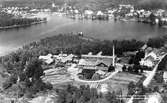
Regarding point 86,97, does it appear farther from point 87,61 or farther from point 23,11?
point 23,11

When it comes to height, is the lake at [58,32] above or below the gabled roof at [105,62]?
below

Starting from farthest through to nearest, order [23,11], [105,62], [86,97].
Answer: [23,11], [105,62], [86,97]

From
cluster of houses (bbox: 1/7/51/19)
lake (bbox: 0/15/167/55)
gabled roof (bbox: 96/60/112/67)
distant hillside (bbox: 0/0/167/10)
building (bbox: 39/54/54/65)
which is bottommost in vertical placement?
lake (bbox: 0/15/167/55)

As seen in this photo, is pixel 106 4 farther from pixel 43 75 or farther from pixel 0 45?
pixel 43 75

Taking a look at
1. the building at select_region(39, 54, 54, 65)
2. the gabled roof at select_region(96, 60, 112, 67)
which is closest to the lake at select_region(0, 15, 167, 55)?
the building at select_region(39, 54, 54, 65)

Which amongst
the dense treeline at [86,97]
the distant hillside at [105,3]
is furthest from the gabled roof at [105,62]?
the distant hillside at [105,3]

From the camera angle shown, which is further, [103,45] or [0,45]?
[0,45]

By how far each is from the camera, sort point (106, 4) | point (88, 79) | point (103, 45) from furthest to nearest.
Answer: point (106, 4) < point (103, 45) < point (88, 79)

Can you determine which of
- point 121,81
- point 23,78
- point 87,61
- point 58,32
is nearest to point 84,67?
point 87,61

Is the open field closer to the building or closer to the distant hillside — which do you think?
the building

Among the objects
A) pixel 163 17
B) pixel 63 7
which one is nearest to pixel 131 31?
pixel 163 17

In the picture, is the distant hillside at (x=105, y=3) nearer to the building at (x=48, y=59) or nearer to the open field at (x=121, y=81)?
the building at (x=48, y=59)
